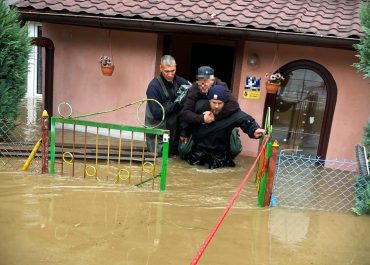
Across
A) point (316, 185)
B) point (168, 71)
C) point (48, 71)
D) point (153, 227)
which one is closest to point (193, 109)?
point (168, 71)

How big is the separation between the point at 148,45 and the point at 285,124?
3.16 meters

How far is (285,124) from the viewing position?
25.8ft

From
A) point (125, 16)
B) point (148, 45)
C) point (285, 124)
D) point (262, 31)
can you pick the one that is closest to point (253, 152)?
point (285, 124)

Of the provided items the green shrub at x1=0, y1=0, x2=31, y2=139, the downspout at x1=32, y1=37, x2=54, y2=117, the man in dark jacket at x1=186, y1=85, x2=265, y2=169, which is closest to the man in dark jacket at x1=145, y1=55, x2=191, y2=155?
the man in dark jacket at x1=186, y1=85, x2=265, y2=169

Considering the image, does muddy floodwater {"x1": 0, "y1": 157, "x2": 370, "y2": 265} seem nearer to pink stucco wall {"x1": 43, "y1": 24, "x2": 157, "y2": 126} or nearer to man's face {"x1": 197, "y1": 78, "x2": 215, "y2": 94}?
man's face {"x1": 197, "y1": 78, "x2": 215, "y2": 94}

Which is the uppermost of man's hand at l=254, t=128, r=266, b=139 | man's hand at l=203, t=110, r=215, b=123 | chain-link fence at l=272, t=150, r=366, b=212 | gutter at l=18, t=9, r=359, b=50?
gutter at l=18, t=9, r=359, b=50

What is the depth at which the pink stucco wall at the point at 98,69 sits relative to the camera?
321 inches

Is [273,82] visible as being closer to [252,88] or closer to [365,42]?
[252,88]

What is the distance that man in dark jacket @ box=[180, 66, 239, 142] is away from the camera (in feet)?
20.7

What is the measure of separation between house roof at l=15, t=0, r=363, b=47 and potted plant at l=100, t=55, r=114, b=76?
29.4 inches

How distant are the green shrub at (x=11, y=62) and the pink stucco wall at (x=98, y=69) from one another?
1539 mm

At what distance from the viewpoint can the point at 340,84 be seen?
728 cm

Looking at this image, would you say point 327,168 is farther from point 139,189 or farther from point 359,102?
point 139,189

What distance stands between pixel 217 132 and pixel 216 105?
504mm
